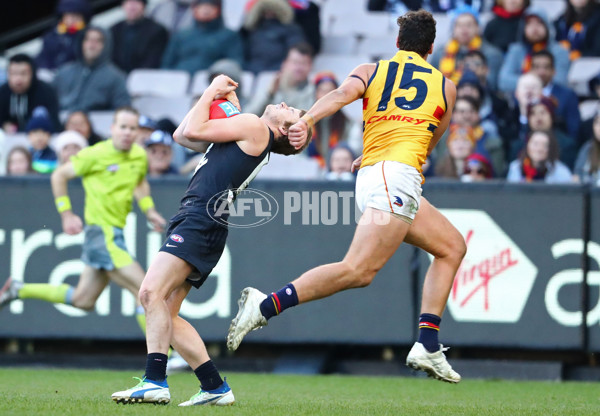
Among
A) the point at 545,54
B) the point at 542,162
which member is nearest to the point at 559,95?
the point at 545,54

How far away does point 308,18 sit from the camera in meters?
13.9

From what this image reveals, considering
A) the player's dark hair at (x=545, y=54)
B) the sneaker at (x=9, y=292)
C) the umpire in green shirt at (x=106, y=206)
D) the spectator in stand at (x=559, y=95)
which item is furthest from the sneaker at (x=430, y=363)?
the player's dark hair at (x=545, y=54)

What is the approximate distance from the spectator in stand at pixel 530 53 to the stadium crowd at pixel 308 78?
16 millimetres

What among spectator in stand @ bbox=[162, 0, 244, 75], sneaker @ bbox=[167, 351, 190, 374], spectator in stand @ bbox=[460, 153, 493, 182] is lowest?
sneaker @ bbox=[167, 351, 190, 374]

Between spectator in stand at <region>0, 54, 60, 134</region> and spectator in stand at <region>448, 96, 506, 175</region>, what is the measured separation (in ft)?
16.8

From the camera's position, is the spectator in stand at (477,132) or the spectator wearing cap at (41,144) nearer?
the spectator in stand at (477,132)

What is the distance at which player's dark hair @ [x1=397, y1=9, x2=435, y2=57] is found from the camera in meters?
6.56

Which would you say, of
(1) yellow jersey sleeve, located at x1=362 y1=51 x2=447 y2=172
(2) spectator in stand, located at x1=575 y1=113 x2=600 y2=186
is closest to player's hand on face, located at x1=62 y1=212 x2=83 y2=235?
(1) yellow jersey sleeve, located at x1=362 y1=51 x2=447 y2=172

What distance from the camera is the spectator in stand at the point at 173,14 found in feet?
49.0

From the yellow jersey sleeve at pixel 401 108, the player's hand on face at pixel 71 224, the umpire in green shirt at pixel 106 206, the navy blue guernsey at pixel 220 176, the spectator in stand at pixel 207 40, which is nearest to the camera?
the navy blue guernsey at pixel 220 176

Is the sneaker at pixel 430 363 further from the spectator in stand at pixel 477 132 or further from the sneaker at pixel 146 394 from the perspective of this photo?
the spectator in stand at pixel 477 132

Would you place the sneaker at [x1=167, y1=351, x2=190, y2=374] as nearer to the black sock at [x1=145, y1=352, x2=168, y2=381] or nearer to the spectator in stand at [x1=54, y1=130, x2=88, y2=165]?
the spectator in stand at [x1=54, y1=130, x2=88, y2=165]

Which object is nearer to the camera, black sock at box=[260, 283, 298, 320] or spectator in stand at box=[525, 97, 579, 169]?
black sock at box=[260, 283, 298, 320]

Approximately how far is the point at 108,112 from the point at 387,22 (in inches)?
162
